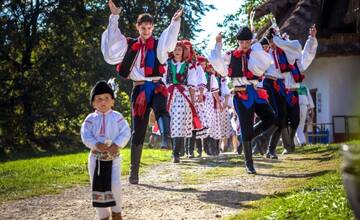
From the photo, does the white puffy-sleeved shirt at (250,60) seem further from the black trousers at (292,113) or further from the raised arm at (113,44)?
the black trousers at (292,113)

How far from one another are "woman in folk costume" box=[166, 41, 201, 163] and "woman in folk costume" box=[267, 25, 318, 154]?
157cm

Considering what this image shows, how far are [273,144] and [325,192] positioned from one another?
5.57m

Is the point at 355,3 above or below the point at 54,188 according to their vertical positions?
above

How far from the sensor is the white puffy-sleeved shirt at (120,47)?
311 inches

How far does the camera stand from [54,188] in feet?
26.7

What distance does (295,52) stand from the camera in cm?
1130

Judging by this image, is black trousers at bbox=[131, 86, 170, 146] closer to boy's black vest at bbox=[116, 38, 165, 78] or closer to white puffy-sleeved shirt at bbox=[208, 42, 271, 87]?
boy's black vest at bbox=[116, 38, 165, 78]

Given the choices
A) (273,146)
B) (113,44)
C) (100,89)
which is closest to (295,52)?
(273,146)

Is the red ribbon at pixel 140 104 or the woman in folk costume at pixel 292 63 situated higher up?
the woman in folk costume at pixel 292 63

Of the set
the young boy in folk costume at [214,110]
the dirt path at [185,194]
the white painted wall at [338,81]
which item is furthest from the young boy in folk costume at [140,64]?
the white painted wall at [338,81]

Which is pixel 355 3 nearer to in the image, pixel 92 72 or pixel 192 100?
pixel 192 100

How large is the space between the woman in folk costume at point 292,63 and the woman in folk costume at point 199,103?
150cm

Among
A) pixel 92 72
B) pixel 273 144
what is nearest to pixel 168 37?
pixel 273 144

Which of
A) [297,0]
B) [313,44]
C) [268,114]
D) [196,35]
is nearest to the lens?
[268,114]
